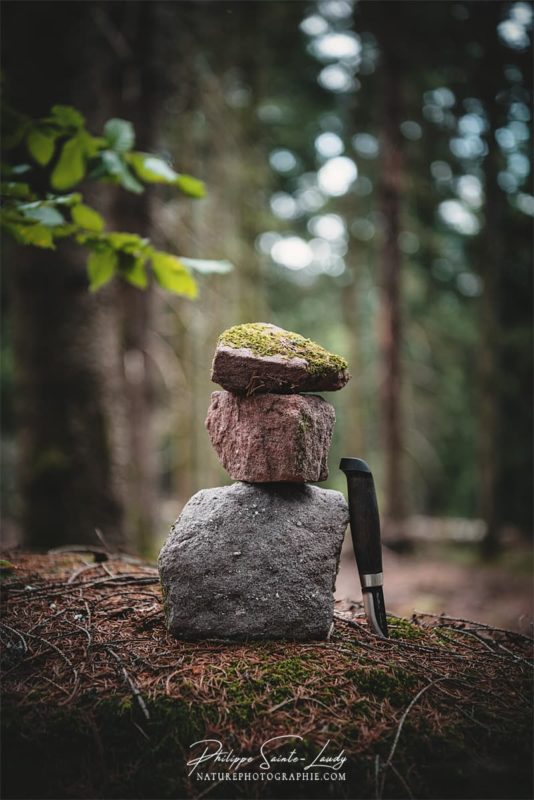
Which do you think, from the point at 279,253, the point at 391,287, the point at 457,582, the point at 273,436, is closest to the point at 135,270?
the point at 273,436

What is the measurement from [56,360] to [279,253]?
1166 cm

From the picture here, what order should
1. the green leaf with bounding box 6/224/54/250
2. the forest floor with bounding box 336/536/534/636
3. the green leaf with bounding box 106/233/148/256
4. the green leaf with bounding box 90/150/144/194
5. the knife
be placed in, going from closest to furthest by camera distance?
the knife < the green leaf with bounding box 6/224/54/250 < the green leaf with bounding box 90/150/144/194 < the green leaf with bounding box 106/233/148/256 < the forest floor with bounding box 336/536/534/636

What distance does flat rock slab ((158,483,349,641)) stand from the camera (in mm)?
2707

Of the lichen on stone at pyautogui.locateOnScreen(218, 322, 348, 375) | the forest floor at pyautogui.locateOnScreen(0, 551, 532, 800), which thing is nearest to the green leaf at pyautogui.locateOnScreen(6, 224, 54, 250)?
the lichen on stone at pyautogui.locateOnScreen(218, 322, 348, 375)

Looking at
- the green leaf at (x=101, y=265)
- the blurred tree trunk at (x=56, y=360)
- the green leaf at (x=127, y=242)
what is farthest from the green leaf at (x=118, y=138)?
the blurred tree trunk at (x=56, y=360)

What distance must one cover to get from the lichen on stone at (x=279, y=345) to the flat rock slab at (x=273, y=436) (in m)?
0.21

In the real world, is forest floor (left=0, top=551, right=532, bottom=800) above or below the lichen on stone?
below

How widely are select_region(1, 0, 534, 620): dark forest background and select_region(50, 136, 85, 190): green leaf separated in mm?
1939

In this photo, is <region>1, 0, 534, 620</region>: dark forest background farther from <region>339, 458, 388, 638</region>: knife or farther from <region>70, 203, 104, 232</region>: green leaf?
<region>339, 458, 388, 638</region>: knife

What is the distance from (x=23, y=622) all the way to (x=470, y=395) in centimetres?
1637

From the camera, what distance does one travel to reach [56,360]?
5.26 meters

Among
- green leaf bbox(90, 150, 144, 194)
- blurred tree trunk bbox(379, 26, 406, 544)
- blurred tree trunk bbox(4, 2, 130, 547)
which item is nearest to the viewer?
green leaf bbox(90, 150, 144, 194)

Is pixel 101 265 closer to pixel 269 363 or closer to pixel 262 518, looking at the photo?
pixel 269 363

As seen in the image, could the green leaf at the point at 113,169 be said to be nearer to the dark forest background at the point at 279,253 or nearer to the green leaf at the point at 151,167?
the green leaf at the point at 151,167
